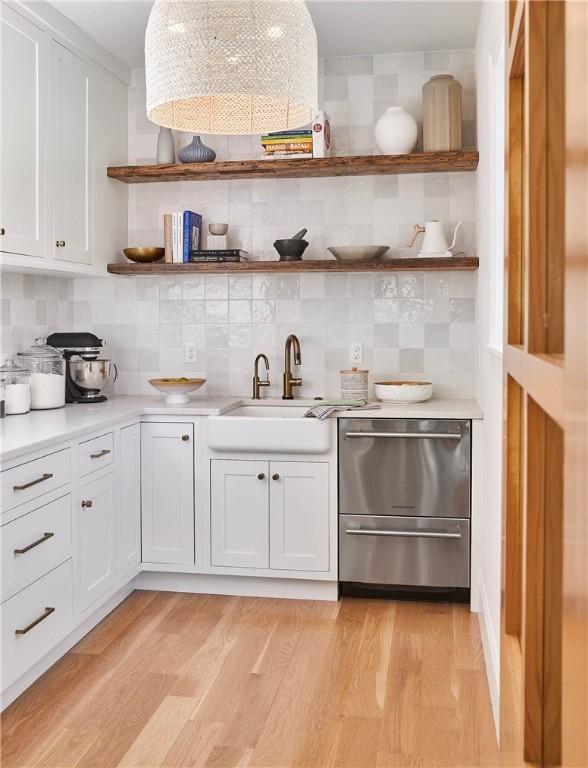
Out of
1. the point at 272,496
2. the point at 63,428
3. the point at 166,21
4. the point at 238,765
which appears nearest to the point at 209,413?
the point at 272,496

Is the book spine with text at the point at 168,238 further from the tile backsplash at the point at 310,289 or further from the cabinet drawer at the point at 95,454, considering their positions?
the cabinet drawer at the point at 95,454

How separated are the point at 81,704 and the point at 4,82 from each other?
90.7 inches

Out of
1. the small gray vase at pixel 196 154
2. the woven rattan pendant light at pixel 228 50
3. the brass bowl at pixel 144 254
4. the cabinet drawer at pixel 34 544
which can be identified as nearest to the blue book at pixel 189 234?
the brass bowl at pixel 144 254

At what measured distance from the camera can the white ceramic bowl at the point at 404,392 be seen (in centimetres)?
360

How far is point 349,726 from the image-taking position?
2.35m

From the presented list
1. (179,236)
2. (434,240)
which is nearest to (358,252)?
(434,240)

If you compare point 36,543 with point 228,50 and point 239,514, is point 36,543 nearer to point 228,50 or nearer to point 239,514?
point 239,514

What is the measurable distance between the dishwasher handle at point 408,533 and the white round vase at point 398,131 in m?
1.81

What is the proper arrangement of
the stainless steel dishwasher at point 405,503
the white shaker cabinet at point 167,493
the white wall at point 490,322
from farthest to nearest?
the white shaker cabinet at point 167,493 < the stainless steel dishwasher at point 405,503 < the white wall at point 490,322

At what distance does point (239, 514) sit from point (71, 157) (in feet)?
5.99

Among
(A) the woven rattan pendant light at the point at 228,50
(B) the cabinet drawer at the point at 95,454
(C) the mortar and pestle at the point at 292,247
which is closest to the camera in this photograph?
(A) the woven rattan pendant light at the point at 228,50

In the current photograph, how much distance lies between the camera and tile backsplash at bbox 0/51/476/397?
3861mm

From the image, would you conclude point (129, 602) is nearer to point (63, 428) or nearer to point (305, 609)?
point (305, 609)

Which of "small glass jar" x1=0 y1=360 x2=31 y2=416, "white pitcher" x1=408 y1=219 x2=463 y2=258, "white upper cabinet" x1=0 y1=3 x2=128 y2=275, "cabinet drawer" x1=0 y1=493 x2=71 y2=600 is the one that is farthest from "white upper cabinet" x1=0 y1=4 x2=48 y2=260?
"white pitcher" x1=408 y1=219 x2=463 y2=258
